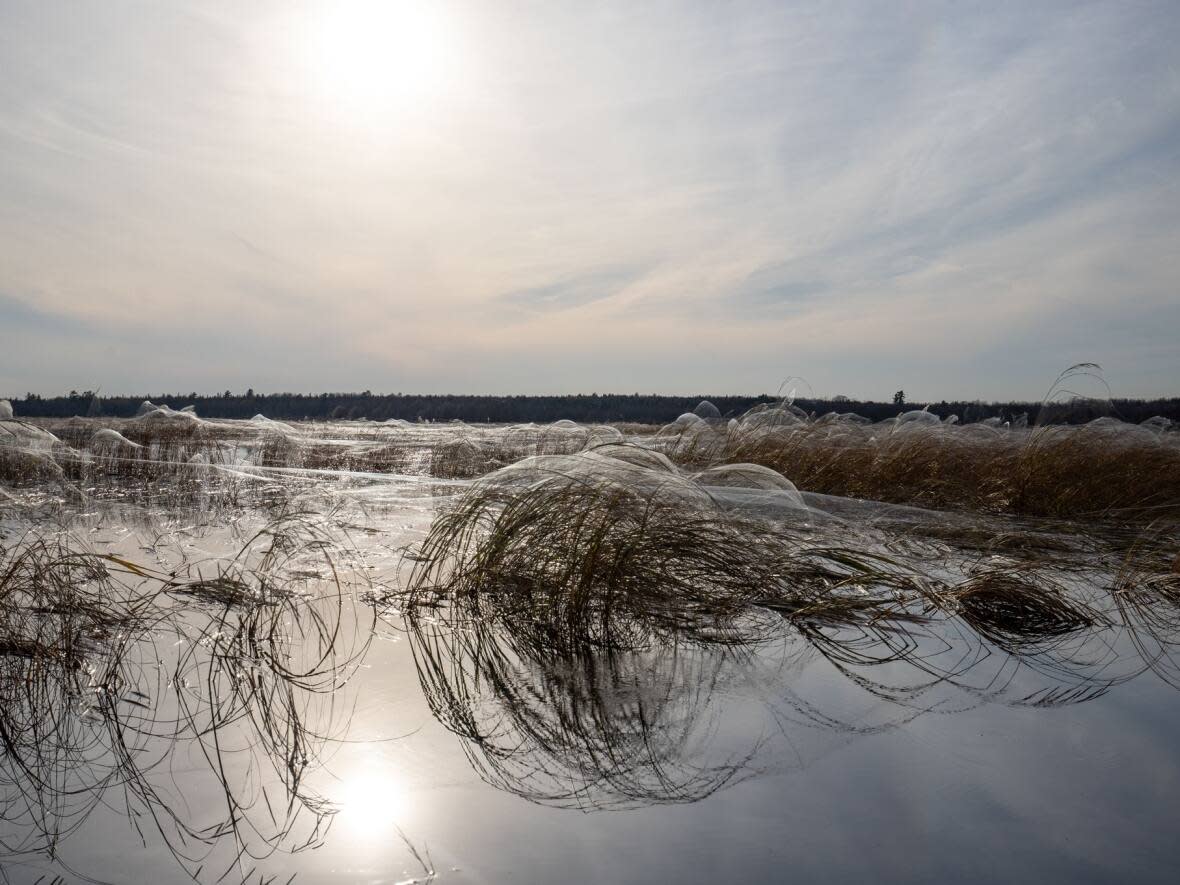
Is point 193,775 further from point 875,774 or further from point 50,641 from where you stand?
point 875,774

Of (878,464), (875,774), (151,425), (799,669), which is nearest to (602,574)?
(799,669)

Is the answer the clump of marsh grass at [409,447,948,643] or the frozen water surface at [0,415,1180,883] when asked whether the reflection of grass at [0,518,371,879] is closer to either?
the frozen water surface at [0,415,1180,883]

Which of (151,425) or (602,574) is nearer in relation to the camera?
(602,574)

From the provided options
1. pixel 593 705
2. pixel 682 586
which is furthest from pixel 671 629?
pixel 593 705

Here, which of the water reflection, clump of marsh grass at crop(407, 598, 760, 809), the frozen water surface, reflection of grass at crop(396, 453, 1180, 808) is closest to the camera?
the frozen water surface

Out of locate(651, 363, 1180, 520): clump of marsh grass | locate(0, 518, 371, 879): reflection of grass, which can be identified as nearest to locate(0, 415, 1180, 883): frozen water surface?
locate(0, 518, 371, 879): reflection of grass

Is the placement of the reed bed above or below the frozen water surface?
above

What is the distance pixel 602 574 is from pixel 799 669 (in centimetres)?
95

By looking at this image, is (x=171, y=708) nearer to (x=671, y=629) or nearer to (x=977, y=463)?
(x=671, y=629)

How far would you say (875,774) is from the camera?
1.94m

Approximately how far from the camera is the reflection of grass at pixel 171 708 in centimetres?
166

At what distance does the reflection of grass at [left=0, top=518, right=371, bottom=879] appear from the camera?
166 centimetres

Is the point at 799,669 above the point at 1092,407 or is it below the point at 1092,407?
below

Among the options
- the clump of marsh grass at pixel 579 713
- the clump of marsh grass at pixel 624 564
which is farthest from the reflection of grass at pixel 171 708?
the clump of marsh grass at pixel 624 564
